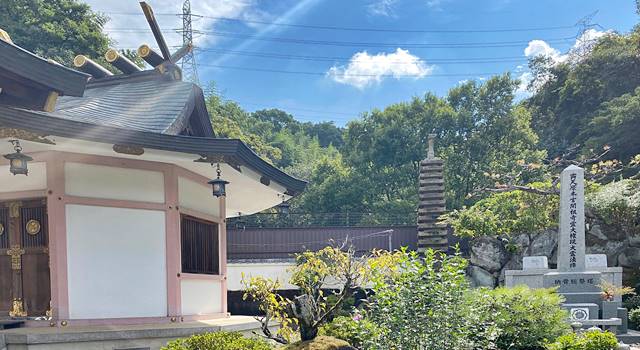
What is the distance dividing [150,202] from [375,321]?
134 inches

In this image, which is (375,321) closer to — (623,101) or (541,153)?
(541,153)

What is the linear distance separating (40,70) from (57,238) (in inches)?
103

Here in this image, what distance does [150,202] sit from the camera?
20.3 feet

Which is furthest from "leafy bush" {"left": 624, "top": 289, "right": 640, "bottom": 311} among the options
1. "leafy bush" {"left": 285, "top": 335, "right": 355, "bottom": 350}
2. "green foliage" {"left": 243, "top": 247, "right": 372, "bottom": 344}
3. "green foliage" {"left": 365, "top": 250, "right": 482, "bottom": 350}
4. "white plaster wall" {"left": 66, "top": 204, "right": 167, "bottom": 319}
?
"white plaster wall" {"left": 66, "top": 204, "right": 167, "bottom": 319}

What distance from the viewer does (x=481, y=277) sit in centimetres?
1433

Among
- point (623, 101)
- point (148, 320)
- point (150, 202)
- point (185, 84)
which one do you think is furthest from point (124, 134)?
point (623, 101)

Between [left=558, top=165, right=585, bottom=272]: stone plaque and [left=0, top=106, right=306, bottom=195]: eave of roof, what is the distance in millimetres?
8258

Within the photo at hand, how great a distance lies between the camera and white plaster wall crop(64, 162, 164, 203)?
5.70 metres

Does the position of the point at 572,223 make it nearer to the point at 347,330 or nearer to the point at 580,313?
the point at 580,313

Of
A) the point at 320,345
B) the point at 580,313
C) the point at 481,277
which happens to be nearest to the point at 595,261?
the point at 580,313

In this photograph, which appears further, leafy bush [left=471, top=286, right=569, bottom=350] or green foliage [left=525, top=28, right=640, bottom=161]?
green foliage [left=525, top=28, right=640, bottom=161]

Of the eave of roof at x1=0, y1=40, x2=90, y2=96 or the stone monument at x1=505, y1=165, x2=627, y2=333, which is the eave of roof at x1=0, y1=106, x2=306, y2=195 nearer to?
the eave of roof at x1=0, y1=40, x2=90, y2=96

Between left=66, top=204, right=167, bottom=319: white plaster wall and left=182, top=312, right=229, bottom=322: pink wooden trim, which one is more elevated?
left=66, top=204, right=167, bottom=319: white plaster wall

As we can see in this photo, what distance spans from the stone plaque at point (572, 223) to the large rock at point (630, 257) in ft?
9.57
